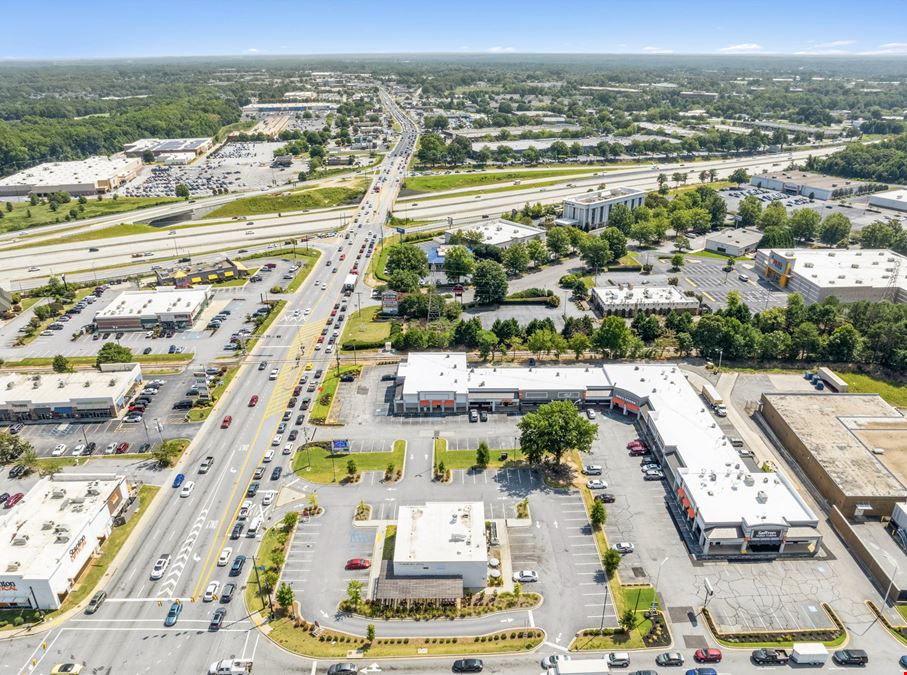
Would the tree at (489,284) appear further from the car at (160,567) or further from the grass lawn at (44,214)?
the grass lawn at (44,214)

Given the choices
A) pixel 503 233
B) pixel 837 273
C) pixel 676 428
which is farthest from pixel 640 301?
pixel 503 233

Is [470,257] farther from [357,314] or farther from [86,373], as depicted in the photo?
[86,373]

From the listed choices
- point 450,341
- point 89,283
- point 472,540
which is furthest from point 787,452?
point 89,283

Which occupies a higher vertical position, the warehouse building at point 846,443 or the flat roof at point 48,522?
the flat roof at point 48,522

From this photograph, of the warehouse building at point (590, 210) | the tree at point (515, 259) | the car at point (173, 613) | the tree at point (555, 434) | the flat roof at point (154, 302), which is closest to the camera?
the car at point (173, 613)

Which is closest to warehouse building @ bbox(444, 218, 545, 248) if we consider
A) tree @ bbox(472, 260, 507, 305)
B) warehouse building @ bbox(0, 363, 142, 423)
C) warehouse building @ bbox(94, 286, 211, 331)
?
tree @ bbox(472, 260, 507, 305)

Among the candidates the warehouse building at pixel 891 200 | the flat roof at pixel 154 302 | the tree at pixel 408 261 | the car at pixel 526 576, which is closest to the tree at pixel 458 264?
the tree at pixel 408 261
